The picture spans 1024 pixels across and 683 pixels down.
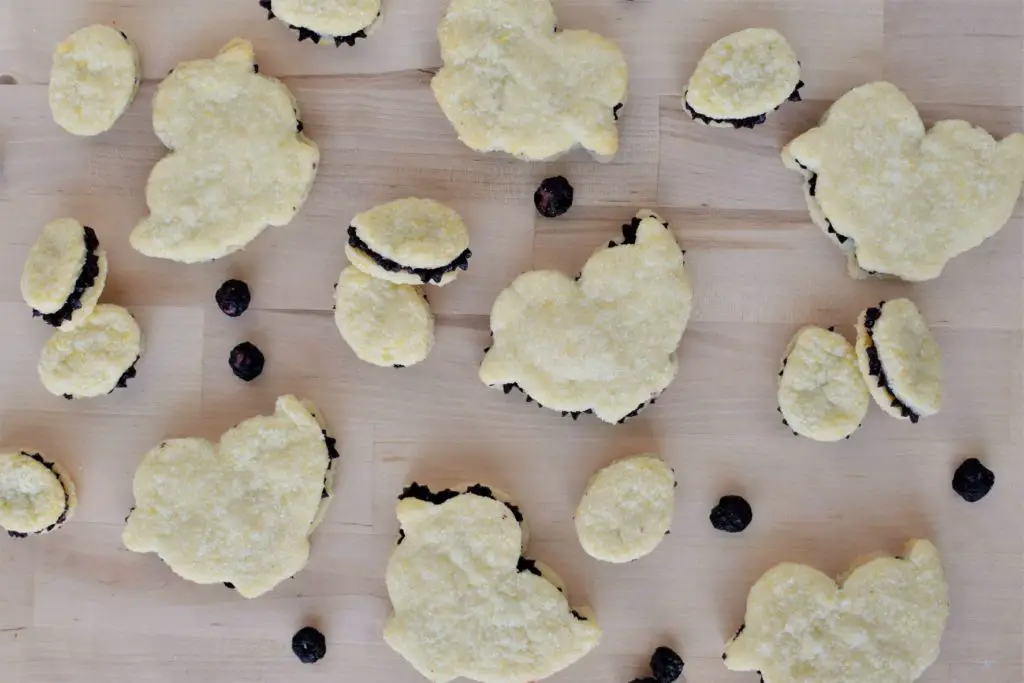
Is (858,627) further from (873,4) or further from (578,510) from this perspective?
(873,4)

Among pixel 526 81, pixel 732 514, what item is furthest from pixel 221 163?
pixel 732 514

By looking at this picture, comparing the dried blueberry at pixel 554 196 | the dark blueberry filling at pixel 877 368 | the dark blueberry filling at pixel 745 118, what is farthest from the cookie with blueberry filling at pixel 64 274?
the dark blueberry filling at pixel 877 368

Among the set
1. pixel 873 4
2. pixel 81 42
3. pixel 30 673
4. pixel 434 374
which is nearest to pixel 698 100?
pixel 873 4

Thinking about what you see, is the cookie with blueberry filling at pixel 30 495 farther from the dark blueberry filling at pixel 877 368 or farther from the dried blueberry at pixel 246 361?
the dark blueberry filling at pixel 877 368

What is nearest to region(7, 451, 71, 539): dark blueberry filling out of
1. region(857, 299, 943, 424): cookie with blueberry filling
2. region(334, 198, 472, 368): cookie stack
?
region(334, 198, 472, 368): cookie stack

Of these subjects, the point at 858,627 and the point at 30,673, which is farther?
the point at 30,673

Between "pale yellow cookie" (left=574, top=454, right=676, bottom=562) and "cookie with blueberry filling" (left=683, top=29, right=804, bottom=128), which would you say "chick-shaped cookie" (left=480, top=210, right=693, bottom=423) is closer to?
"pale yellow cookie" (left=574, top=454, right=676, bottom=562)

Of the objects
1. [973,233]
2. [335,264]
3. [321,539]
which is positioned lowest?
[321,539]

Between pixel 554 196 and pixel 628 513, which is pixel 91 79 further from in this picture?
pixel 628 513
